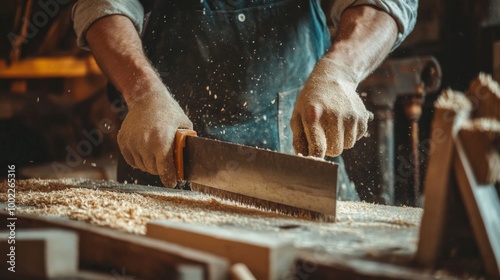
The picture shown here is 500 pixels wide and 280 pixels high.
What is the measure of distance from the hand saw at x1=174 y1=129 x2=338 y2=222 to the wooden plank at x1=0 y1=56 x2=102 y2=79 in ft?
16.1

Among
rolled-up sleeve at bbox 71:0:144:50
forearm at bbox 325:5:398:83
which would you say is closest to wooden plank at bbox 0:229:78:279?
forearm at bbox 325:5:398:83

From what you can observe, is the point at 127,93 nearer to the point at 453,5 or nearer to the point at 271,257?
the point at 271,257

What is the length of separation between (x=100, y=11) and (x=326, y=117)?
153cm

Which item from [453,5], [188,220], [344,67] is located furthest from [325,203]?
[453,5]

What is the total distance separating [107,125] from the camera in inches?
307

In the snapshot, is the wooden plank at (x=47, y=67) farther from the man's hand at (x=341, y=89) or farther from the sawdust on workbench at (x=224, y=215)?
the man's hand at (x=341, y=89)

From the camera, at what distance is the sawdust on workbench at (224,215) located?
1.61 m

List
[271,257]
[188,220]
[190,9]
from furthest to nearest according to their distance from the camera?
1. [190,9]
2. [188,220]
3. [271,257]

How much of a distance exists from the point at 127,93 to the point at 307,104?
99cm

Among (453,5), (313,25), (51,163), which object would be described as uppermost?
(453,5)

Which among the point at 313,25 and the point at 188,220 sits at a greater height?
the point at 313,25

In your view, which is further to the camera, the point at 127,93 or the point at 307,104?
the point at 127,93

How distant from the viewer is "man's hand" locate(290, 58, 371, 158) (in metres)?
2.33

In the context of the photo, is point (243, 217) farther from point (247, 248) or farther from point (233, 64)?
point (233, 64)
